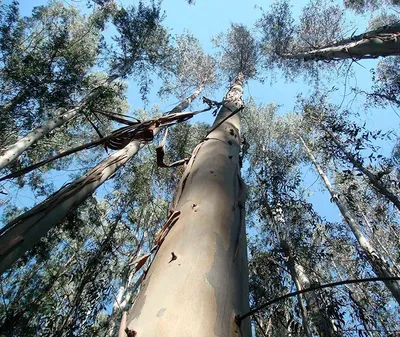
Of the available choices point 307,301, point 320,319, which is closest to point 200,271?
point 320,319

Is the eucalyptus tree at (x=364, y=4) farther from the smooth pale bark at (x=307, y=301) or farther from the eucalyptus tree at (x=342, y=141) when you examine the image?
the smooth pale bark at (x=307, y=301)

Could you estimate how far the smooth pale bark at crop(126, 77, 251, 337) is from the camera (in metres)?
0.57

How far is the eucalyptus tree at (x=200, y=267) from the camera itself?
0.57 metres

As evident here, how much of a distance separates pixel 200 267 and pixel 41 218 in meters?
0.45

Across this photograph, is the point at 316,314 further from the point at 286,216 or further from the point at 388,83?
the point at 388,83

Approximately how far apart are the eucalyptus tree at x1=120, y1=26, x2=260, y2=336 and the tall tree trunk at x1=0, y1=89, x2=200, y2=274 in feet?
0.97

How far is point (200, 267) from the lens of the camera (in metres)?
0.70

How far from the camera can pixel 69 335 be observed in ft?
14.7

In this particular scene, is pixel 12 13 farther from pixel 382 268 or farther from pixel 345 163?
pixel 382 268

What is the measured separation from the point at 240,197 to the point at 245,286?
16.4 inches

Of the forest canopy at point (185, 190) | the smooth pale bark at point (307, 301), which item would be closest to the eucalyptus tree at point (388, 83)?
the forest canopy at point (185, 190)

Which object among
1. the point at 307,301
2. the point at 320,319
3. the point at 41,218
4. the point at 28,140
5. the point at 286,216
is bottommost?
the point at 41,218

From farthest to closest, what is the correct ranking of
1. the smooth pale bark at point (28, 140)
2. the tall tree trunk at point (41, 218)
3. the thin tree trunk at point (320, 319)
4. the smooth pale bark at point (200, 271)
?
the smooth pale bark at point (28, 140), the thin tree trunk at point (320, 319), the tall tree trunk at point (41, 218), the smooth pale bark at point (200, 271)

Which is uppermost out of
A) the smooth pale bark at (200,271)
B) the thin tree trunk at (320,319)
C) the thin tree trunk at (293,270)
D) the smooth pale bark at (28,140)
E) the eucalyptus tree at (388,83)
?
the eucalyptus tree at (388,83)
